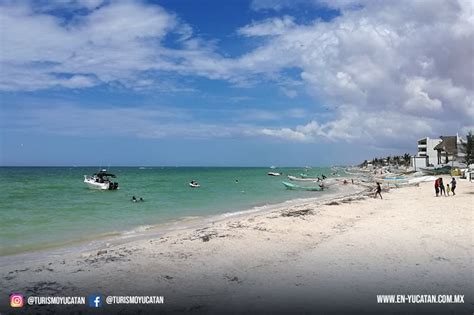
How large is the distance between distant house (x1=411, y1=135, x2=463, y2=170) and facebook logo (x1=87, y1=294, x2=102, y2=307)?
8974 cm

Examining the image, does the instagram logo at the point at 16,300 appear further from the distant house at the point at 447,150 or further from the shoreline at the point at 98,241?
the distant house at the point at 447,150

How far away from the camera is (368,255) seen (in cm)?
1105

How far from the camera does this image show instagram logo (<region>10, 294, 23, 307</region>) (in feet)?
26.2

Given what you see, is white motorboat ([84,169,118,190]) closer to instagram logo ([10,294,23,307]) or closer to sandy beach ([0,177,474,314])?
sandy beach ([0,177,474,314])

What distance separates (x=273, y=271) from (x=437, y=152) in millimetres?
102399

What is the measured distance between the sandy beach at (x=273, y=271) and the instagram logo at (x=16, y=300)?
17 cm

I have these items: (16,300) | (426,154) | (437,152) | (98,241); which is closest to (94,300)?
(16,300)

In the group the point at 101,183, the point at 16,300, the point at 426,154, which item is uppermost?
the point at 426,154

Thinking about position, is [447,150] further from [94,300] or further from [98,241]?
[94,300]

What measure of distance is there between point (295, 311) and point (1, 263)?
35.3ft

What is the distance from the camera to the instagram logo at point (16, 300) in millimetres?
7995

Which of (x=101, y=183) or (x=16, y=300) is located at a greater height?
(x=101, y=183)

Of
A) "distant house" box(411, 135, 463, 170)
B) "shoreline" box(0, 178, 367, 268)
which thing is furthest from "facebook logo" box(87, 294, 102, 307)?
"distant house" box(411, 135, 463, 170)

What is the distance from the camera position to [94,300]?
799cm
